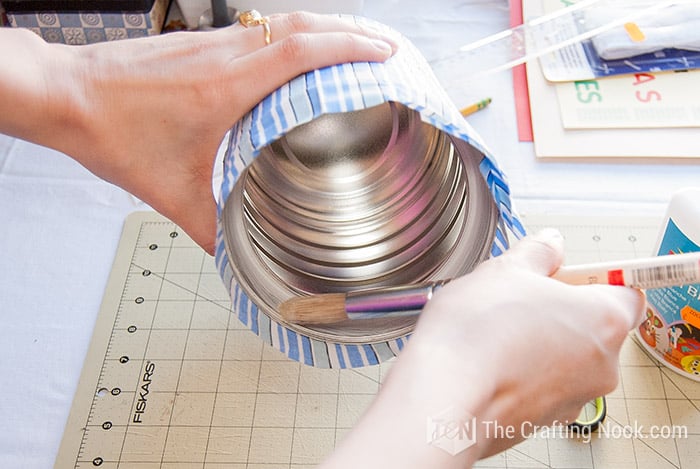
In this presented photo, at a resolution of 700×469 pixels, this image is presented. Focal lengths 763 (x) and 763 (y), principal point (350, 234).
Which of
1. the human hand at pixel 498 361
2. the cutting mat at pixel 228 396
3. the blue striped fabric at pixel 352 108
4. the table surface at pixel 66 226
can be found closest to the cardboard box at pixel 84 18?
the table surface at pixel 66 226

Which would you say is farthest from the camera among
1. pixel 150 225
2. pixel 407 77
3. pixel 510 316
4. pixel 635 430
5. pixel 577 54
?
pixel 577 54

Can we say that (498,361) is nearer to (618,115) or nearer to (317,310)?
(317,310)

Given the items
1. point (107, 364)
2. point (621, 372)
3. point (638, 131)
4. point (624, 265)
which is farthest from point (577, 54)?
point (107, 364)

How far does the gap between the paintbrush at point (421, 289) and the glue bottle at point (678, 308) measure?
0.14 metres

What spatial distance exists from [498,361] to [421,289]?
0.54ft

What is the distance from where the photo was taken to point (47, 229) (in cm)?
92

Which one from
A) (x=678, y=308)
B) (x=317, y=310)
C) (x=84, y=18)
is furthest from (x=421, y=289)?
(x=84, y=18)

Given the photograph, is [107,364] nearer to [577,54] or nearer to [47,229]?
[47,229]

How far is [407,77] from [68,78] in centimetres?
28

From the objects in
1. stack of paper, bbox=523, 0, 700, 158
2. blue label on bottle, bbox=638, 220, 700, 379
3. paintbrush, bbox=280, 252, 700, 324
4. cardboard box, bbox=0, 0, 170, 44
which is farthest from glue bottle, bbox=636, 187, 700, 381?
cardboard box, bbox=0, 0, 170, 44

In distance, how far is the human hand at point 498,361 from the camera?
1.43 feet

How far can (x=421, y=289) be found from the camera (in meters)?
0.62

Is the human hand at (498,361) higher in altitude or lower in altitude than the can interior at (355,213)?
higher

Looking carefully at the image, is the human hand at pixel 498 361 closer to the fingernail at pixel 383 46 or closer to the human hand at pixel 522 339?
the human hand at pixel 522 339
